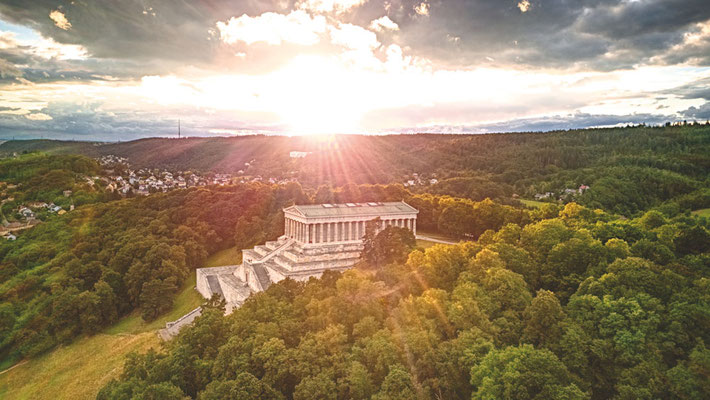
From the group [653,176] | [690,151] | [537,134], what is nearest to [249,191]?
[653,176]

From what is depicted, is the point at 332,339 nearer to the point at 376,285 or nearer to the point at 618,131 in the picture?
the point at 376,285

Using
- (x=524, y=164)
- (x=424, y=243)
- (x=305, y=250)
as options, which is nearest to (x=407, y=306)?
(x=305, y=250)

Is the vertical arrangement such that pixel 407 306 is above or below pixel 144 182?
above

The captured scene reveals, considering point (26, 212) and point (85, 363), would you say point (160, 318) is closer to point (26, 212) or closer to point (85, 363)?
point (85, 363)

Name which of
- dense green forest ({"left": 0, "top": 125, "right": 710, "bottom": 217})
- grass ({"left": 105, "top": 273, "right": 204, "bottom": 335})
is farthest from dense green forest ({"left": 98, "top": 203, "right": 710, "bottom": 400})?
dense green forest ({"left": 0, "top": 125, "right": 710, "bottom": 217})

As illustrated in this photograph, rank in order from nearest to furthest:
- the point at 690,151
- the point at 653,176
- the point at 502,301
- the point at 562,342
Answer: the point at 562,342
the point at 502,301
the point at 653,176
the point at 690,151

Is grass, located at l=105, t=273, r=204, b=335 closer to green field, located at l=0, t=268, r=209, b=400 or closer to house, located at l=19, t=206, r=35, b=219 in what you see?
green field, located at l=0, t=268, r=209, b=400

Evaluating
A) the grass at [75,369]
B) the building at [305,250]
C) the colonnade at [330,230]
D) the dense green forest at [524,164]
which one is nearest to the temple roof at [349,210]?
the building at [305,250]
